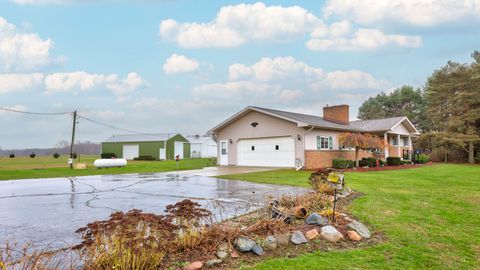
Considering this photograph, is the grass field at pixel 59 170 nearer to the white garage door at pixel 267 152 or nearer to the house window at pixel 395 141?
the white garage door at pixel 267 152

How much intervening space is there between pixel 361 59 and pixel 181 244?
1689cm

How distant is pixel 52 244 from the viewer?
4.87 meters

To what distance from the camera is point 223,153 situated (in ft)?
83.3

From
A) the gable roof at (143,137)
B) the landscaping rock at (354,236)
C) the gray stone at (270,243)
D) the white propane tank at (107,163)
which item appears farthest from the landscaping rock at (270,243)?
the gable roof at (143,137)

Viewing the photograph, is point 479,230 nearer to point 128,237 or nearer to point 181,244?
point 181,244

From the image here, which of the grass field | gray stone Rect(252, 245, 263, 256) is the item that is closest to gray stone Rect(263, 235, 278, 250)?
gray stone Rect(252, 245, 263, 256)

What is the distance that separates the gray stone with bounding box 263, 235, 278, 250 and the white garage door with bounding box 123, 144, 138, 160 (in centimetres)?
4269

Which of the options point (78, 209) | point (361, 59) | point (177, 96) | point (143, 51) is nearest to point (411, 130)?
point (361, 59)

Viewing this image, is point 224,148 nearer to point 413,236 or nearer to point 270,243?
point 413,236

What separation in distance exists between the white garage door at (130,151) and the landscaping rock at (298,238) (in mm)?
42634

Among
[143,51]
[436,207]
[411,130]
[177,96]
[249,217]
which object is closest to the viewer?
[249,217]

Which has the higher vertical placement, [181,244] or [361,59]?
[361,59]

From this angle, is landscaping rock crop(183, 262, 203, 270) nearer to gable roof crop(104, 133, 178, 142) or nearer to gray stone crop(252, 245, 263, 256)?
gray stone crop(252, 245, 263, 256)

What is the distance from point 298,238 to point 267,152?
1781 cm
